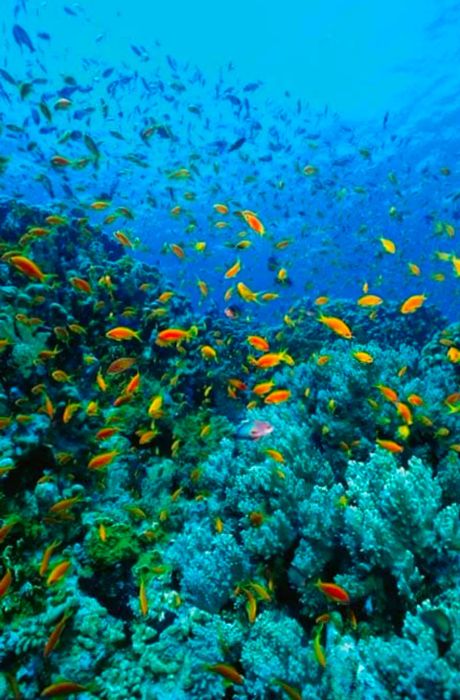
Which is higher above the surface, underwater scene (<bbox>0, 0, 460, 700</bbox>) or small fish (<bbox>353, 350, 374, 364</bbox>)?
small fish (<bbox>353, 350, 374, 364</bbox>)

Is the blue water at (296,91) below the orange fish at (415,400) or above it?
above

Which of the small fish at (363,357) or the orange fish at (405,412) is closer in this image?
the orange fish at (405,412)

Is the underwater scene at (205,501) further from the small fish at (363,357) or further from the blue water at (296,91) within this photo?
the blue water at (296,91)

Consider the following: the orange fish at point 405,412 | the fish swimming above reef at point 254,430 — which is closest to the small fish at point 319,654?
the fish swimming above reef at point 254,430

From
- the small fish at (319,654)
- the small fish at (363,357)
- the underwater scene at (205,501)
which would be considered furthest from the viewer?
the small fish at (363,357)

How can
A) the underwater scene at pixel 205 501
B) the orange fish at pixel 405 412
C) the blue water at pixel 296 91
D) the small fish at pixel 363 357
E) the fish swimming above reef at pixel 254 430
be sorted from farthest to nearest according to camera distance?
the blue water at pixel 296 91
the small fish at pixel 363 357
the fish swimming above reef at pixel 254 430
the orange fish at pixel 405 412
the underwater scene at pixel 205 501

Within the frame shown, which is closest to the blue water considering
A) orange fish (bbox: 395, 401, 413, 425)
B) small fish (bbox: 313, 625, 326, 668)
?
orange fish (bbox: 395, 401, 413, 425)

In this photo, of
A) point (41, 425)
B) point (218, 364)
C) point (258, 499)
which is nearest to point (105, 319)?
point (218, 364)

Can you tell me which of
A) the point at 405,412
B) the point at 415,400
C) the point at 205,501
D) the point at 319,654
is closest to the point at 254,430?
the point at 205,501

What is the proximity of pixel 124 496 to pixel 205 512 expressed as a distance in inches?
40.2

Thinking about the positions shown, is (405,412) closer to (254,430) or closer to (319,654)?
(254,430)

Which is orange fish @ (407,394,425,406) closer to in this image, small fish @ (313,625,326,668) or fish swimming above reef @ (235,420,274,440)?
fish swimming above reef @ (235,420,274,440)

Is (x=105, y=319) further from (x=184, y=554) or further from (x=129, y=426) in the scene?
(x=184, y=554)

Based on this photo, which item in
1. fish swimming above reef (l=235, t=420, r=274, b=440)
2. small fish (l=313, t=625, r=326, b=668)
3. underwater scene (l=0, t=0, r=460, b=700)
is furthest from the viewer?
fish swimming above reef (l=235, t=420, r=274, b=440)
